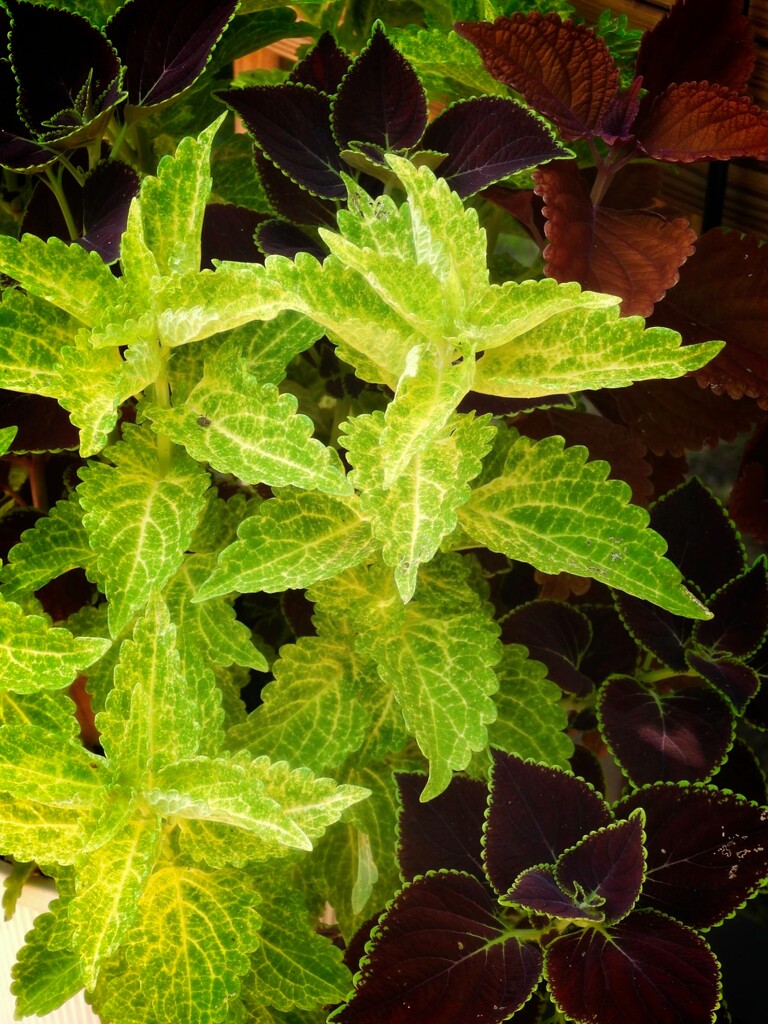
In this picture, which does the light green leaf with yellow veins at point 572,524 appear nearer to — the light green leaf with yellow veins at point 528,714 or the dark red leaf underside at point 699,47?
the light green leaf with yellow veins at point 528,714

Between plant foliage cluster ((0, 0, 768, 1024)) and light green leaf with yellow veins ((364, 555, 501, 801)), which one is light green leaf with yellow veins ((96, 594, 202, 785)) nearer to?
plant foliage cluster ((0, 0, 768, 1024))

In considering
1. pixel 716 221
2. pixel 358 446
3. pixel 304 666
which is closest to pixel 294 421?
pixel 358 446

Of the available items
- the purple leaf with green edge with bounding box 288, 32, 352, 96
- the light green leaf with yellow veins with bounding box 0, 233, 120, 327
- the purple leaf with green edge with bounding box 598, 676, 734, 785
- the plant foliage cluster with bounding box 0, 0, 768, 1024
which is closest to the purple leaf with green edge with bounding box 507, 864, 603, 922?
the plant foliage cluster with bounding box 0, 0, 768, 1024

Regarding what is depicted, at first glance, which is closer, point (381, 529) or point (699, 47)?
point (381, 529)

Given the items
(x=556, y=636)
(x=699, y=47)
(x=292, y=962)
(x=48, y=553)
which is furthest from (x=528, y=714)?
(x=699, y=47)

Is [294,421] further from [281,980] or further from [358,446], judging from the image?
[281,980]

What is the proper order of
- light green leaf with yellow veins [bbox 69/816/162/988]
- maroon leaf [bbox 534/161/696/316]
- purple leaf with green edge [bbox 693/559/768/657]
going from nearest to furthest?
light green leaf with yellow veins [bbox 69/816/162/988] < maroon leaf [bbox 534/161/696/316] < purple leaf with green edge [bbox 693/559/768/657]

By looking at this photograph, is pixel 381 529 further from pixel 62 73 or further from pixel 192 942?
pixel 62 73
